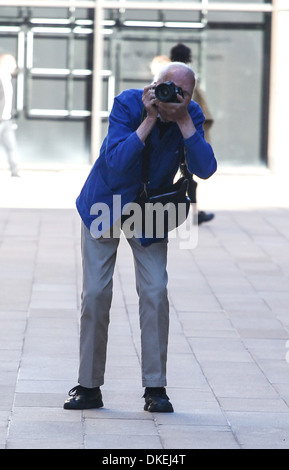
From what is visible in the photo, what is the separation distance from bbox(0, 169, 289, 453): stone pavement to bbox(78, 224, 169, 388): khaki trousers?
20 centimetres

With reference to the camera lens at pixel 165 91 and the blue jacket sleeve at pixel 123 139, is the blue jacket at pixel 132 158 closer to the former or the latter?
the blue jacket sleeve at pixel 123 139

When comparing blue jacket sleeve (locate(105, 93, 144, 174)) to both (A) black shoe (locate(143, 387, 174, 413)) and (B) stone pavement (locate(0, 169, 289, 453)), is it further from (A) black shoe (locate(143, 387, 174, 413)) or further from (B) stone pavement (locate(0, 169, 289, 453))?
(B) stone pavement (locate(0, 169, 289, 453))

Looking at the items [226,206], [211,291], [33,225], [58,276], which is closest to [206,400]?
[211,291]

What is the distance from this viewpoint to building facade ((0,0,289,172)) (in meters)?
17.2

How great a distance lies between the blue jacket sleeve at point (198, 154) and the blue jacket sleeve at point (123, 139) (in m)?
0.22

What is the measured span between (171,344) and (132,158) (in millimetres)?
2006

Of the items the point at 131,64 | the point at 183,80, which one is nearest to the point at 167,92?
the point at 183,80

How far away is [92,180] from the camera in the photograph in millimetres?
4996

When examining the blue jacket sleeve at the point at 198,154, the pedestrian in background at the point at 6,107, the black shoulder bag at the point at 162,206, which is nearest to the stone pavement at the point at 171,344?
the black shoulder bag at the point at 162,206

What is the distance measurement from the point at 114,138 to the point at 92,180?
28 centimetres

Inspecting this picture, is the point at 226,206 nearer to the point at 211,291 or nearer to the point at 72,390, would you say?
the point at 211,291

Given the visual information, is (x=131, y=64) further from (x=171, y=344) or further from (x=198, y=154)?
(x=198, y=154)

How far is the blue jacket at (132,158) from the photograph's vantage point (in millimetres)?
4734

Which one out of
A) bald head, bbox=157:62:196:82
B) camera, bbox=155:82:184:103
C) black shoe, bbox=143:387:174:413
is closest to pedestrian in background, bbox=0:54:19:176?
black shoe, bbox=143:387:174:413
